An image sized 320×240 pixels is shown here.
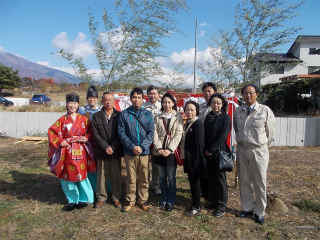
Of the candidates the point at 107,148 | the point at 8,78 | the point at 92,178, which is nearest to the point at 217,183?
the point at 107,148

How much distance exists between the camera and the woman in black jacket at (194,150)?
352 cm

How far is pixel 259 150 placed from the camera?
339 centimetres

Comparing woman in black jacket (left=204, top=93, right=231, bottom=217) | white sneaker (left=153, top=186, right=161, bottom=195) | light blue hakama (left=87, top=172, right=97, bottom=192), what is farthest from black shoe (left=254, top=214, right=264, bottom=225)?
light blue hakama (left=87, top=172, right=97, bottom=192)

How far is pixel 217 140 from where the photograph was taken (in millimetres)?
3516

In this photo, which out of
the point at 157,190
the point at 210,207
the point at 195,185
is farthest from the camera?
the point at 157,190

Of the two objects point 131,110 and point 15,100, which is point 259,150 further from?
point 15,100

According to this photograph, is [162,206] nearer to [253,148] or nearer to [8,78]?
[253,148]

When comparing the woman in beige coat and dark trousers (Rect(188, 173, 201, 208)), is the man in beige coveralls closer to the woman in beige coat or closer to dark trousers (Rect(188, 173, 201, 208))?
dark trousers (Rect(188, 173, 201, 208))

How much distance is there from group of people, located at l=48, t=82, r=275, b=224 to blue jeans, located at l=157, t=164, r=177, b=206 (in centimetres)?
2

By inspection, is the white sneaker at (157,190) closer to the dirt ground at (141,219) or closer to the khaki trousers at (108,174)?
the dirt ground at (141,219)

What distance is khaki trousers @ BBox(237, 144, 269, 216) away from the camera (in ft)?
11.2

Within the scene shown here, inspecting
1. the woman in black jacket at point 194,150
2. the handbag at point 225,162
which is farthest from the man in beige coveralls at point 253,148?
the woman in black jacket at point 194,150

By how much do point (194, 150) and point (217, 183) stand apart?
1.99 feet

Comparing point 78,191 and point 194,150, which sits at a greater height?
point 194,150
